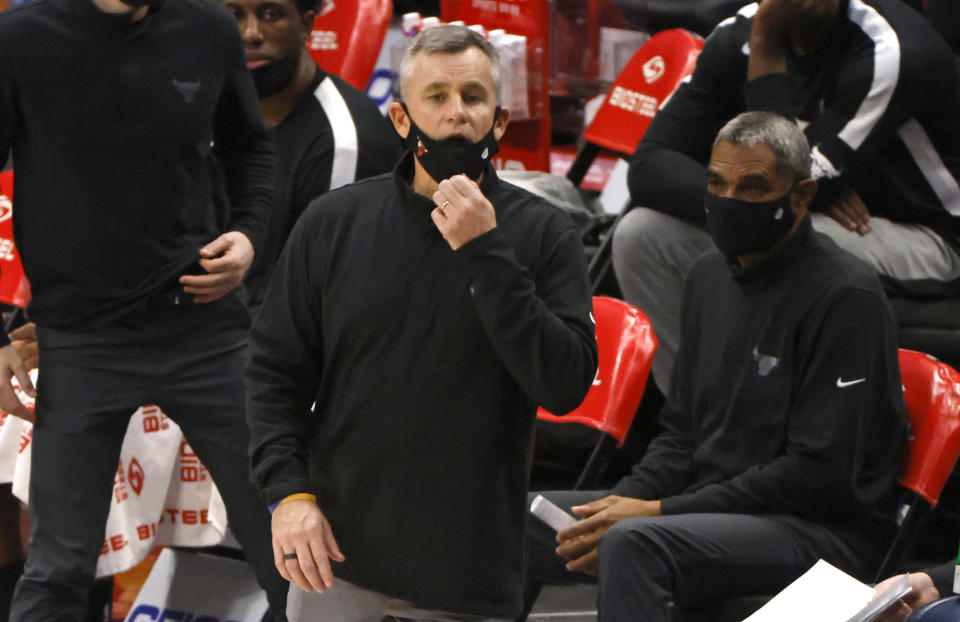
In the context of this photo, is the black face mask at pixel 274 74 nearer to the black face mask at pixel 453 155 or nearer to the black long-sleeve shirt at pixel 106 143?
the black long-sleeve shirt at pixel 106 143

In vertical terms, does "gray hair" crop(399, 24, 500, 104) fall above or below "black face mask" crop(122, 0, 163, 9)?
above

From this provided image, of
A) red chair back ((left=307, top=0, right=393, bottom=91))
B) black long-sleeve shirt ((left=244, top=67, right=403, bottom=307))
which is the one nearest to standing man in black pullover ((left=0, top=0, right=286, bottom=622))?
black long-sleeve shirt ((left=244, top=67, right=403, bottom=307))

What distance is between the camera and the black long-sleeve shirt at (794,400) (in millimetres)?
3098

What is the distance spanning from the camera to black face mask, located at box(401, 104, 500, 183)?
7.40 feet

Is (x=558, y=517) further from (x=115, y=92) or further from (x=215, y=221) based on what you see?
(x=115, y=92)

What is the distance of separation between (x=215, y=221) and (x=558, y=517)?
1.10 m

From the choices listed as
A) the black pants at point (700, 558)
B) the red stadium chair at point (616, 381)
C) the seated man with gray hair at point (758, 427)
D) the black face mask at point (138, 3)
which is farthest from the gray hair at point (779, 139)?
the black face mask at point (138, 3)

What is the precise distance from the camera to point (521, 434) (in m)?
2.32

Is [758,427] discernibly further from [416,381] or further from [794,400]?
[416,381]

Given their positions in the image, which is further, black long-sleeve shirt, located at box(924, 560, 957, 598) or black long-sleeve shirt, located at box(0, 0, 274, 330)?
black long-sleeve shirt, located at box(0, 0, 274, 330)

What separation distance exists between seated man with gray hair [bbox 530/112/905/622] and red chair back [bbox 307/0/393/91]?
89.2 inches

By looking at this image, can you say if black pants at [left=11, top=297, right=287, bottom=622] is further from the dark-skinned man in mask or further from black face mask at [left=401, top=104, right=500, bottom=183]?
black face mask at [left=401, top=104, right=500, bottom=183]

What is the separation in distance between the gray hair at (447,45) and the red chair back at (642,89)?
2.69 metres

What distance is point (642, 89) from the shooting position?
5121 mm
